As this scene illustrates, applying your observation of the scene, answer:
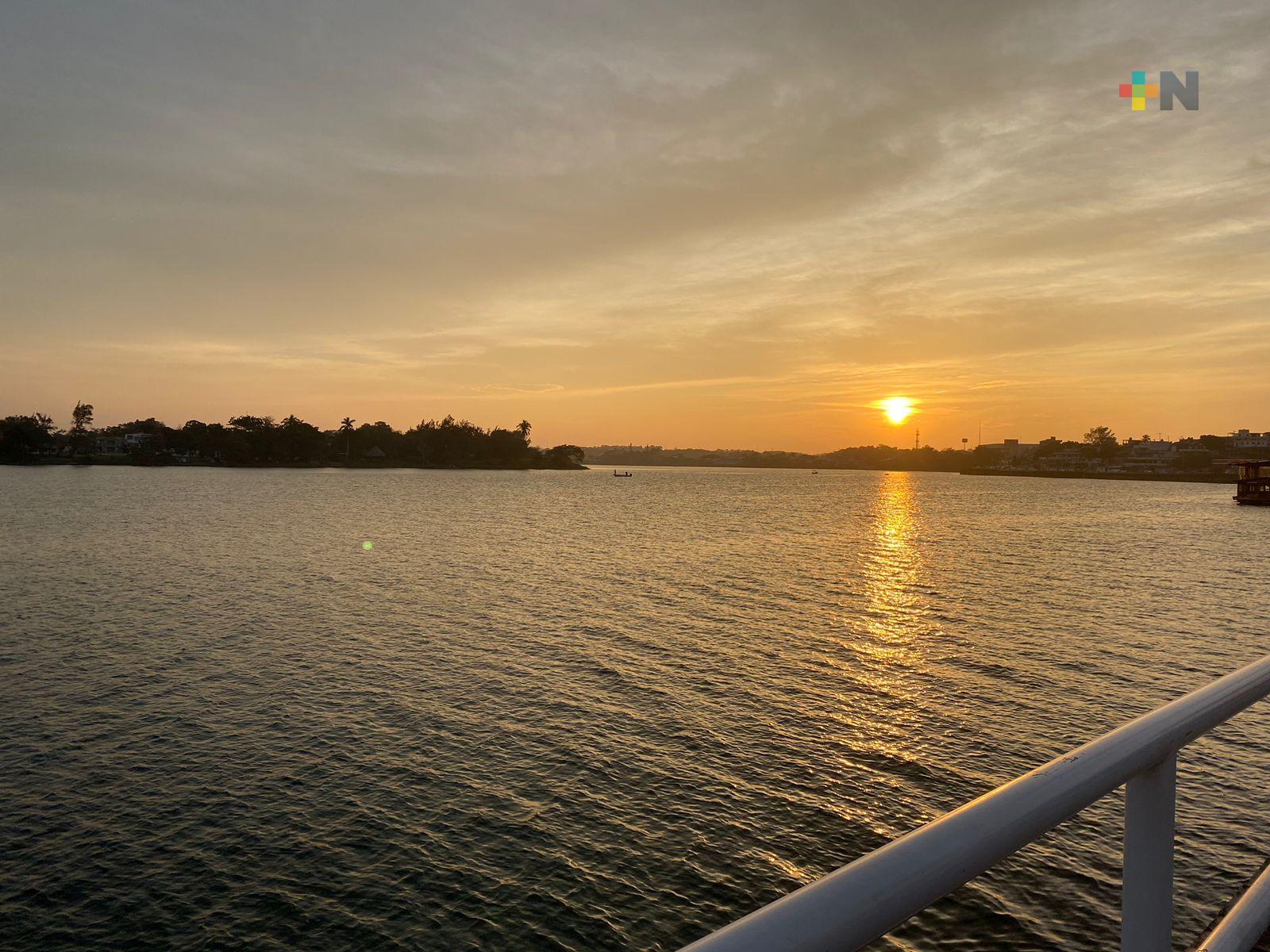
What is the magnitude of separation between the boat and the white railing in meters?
146

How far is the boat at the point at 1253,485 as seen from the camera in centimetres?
11981

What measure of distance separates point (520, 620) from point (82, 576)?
25.5 meters

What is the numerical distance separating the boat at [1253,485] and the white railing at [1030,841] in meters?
146

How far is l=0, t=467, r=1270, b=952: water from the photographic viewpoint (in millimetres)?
12359

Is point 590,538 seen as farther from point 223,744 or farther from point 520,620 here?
point 223,744

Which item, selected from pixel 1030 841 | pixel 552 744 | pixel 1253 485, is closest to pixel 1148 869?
pixel 1030 841

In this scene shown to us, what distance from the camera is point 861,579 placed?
153 ft

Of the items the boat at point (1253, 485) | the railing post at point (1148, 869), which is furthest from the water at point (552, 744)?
the boat at point (1253, 485)

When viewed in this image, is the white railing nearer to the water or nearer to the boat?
the water

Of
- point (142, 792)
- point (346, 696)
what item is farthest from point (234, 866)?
point (346, 696)

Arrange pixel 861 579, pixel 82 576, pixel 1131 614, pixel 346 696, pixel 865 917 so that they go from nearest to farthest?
pixel 865 917 < pixel 346 696 < pixel 1131 614 < pixel 82 576 < pixel 861 579

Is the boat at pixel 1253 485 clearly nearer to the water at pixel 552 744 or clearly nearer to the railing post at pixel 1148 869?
the water at pixel 552 744

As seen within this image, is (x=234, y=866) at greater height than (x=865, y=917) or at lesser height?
lesser

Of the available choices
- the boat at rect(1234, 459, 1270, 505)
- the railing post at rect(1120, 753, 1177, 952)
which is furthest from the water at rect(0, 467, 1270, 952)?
the boat at rect(1234, 459, 1270, 505)
